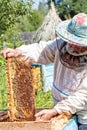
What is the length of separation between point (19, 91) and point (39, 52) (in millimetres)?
585

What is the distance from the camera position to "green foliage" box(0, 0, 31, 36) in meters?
12.0

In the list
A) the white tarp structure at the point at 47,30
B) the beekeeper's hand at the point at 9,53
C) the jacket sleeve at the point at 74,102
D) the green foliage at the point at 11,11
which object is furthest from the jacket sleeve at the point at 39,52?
the white tarp structure at the point at 47,30

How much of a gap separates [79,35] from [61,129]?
0.78m

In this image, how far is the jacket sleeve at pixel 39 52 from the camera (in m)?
3.82

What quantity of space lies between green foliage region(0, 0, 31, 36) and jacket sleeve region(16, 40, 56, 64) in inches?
321

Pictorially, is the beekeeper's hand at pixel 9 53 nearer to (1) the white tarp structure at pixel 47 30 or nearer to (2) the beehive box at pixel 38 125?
(2) the beehive box at pixel 38 125

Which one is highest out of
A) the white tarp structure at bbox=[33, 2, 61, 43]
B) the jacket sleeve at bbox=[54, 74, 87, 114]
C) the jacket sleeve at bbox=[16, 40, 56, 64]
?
A: the jacket sleeve at bbox=[16, 40, 56, 64]

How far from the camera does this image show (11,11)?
12352 mm

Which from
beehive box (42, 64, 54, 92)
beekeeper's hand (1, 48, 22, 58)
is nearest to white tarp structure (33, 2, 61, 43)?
beehive box (42, 64, 54, 92)

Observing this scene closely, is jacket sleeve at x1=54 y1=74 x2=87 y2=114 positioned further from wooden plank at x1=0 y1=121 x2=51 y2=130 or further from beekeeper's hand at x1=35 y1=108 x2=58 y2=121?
wooden plank at x1=0 y1=121 x2=51 y2=130

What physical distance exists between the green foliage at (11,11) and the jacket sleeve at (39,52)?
815 centimetres

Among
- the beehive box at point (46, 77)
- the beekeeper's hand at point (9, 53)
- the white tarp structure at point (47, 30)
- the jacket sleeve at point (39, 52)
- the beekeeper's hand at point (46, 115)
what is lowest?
the white tarp structure at point (47, 30)

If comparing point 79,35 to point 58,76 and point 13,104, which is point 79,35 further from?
point 13,104

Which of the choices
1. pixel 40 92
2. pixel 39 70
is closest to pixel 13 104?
pixel 40 92
